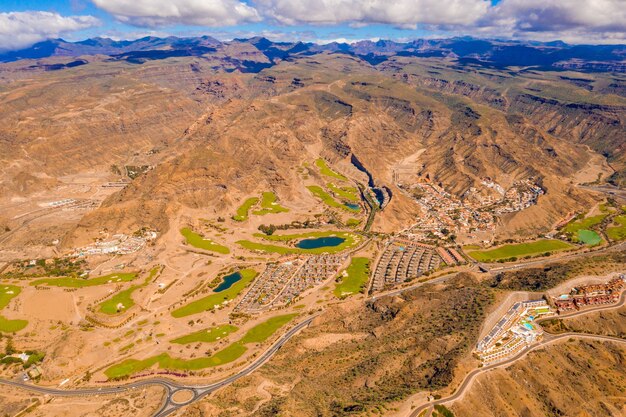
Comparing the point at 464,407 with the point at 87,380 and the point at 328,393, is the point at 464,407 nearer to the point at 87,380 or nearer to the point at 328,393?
the point at 328,393

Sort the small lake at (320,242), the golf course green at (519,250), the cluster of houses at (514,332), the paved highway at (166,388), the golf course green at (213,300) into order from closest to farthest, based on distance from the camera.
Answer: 1. the cluster of houses at (514,332)
2. the paved highway at (166,388)
3. the golf course green at (213,300)
4. the golf course green at (519,250)
5. the small lake at (320,242)

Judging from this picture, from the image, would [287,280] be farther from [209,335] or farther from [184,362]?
[184,362]

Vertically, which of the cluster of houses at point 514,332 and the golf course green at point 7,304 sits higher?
the cluster of houses at point 514,332

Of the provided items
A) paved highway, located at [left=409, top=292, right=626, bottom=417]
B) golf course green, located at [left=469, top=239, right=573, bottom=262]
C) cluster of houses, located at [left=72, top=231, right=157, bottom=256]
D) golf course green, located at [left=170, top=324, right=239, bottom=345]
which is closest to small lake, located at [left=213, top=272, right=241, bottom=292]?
golf course green, located at [left=170, top=324, right=239, bottom=345]

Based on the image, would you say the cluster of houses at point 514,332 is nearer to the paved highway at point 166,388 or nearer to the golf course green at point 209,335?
the paved highway at point 166,388

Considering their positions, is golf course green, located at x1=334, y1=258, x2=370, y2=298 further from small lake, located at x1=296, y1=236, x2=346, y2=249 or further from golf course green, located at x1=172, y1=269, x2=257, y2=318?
golf course green, located at x1=172, y1=269, x2=257, y2=318

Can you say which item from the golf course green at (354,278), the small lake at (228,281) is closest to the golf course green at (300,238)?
the golf course green at (354,278)
